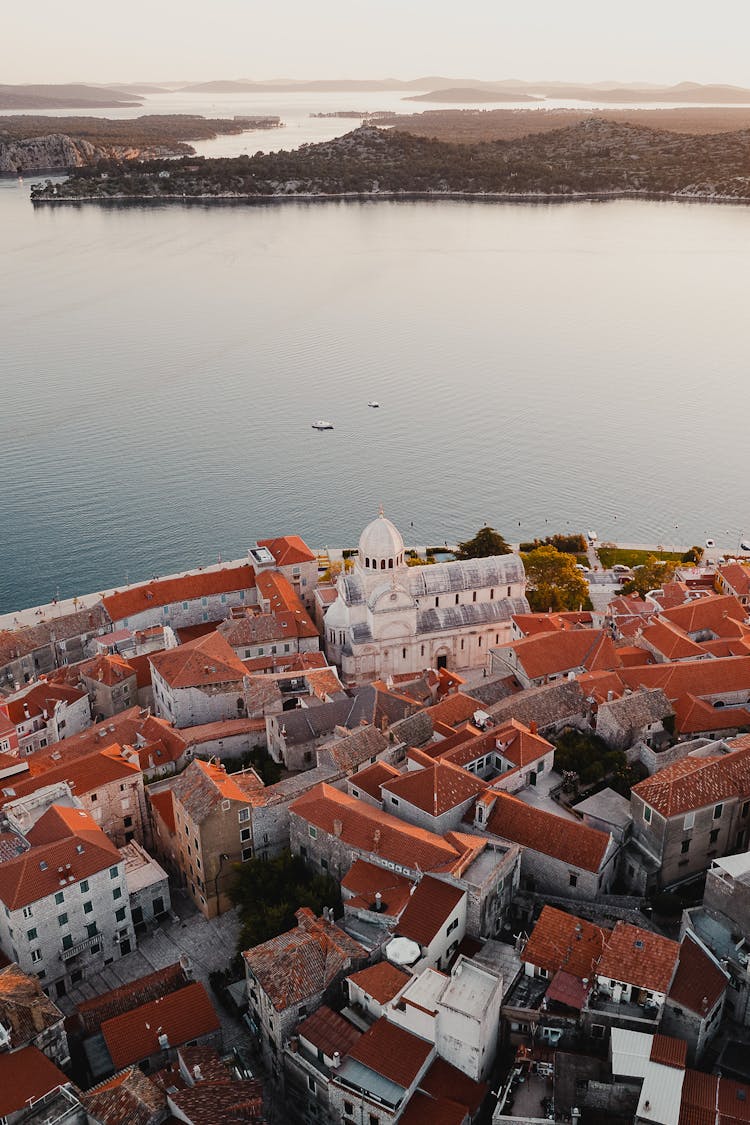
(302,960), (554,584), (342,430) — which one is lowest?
(342,430)

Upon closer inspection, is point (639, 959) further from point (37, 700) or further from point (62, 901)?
point (37, 700)

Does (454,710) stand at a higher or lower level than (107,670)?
higher

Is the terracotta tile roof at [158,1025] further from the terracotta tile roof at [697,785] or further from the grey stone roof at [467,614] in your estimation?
the grey stone roof at [467,614]

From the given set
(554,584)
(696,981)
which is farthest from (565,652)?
(696,981)

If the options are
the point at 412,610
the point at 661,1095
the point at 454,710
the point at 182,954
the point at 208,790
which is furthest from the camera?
the point at 412,610

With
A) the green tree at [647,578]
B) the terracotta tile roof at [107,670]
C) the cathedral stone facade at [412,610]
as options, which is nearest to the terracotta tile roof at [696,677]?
the cathedral stone facade at [412,610]

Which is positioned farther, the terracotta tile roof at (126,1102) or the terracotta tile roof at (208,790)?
the terracotta tile roof at (208,790)

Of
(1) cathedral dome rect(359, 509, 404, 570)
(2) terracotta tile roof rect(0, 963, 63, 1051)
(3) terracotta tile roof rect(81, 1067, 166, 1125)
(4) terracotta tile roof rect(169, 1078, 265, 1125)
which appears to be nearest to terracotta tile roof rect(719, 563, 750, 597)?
(1) cathedral dome rect(359, 509, 404, 570)
